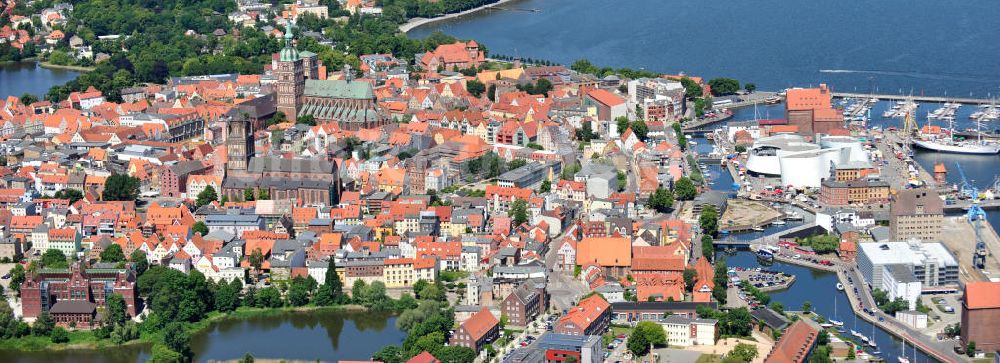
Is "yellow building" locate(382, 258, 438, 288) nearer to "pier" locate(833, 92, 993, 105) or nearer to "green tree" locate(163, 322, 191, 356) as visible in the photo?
"green tree" locate(163, 322, 191, 356)

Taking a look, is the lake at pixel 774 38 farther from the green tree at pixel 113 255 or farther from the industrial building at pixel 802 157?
the green tree at pixel 113 255

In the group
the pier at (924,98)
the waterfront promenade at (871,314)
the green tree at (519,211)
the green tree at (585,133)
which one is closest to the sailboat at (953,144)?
the pier at (924,98)

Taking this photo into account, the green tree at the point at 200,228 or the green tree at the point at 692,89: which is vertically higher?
the green tree at the point at 692,89

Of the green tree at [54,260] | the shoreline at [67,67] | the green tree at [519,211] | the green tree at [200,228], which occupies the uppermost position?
the shoreline at [67,67]

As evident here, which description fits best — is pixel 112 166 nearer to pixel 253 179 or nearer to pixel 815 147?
pixel 253 179

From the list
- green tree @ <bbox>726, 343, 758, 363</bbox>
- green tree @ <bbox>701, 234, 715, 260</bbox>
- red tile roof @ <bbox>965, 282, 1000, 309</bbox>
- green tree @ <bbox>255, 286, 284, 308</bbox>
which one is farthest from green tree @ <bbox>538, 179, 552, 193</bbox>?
red tile roof @ <bbox>965, 282, 1000, 309</bbox>

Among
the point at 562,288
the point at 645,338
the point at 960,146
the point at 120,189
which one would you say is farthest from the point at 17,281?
the point at 960,146

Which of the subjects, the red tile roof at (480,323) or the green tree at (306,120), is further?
the green tree at (306,120)
